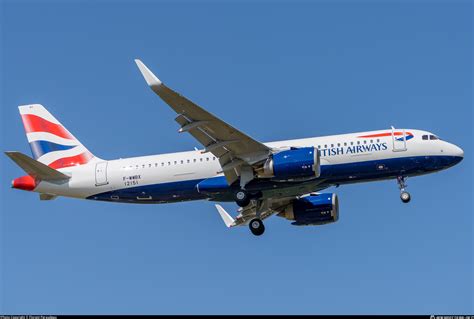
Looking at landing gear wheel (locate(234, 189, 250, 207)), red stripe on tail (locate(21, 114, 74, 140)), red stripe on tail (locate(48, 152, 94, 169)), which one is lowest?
landing gear wheel (locate(234, 189, 250, 207))

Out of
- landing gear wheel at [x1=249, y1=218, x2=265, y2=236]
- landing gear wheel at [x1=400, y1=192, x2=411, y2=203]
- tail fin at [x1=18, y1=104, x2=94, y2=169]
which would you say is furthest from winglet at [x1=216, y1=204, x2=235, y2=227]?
landing gear wheel at [x1=400, y1=192, x2=411, y2=203]

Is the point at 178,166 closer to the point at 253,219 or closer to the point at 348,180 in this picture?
the point at 253,219

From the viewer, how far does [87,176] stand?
51.0 meters

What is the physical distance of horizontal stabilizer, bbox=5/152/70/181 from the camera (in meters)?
48.6

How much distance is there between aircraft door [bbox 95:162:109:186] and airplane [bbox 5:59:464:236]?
53 mm

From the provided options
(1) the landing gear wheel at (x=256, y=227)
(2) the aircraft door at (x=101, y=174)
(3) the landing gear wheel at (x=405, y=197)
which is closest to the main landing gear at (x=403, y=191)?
(3) the landing gear wheel at (x=405, y=197)

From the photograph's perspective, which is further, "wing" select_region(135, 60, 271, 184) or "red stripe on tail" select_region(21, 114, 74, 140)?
"red stripe on tail" select_region(21, 114, 74, 140)

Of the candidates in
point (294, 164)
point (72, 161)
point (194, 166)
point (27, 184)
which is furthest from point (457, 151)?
point (27, 184)

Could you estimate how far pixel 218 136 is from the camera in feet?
154

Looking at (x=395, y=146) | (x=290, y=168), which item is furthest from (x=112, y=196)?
(x=395, y=146)

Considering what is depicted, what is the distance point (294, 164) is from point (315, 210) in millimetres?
7698

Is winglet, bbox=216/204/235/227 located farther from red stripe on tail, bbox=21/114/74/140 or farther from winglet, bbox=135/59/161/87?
winglet, bbox=135/59/161/87

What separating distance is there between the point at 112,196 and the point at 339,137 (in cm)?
1251

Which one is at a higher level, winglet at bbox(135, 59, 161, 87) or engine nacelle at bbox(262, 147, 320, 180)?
winglet at bbox(135, 59, 161, 87)
